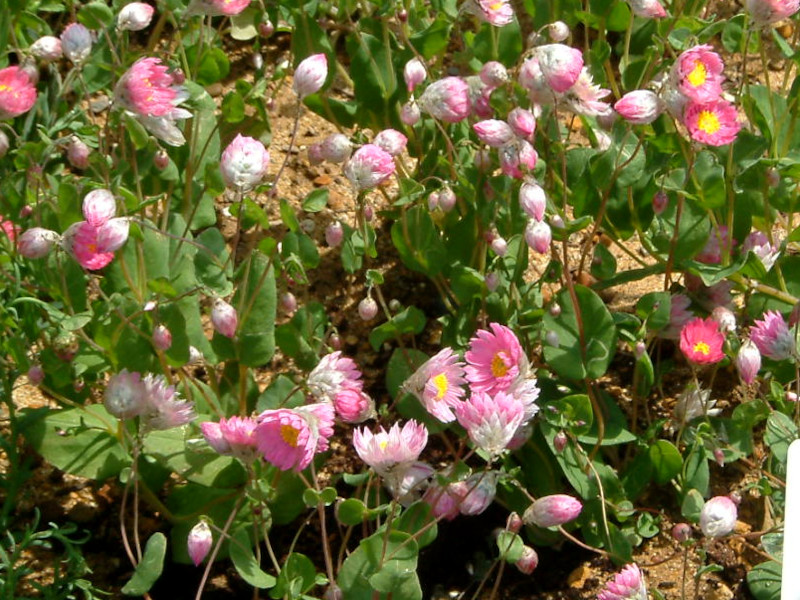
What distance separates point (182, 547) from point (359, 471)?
36 centimetres

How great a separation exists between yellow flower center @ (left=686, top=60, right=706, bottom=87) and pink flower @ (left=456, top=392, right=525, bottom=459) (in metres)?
0.60

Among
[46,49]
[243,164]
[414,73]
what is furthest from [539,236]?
[46,49]

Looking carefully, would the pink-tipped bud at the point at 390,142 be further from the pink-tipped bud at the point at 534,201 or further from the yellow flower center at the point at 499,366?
the yellow flower center at the point at 499,366

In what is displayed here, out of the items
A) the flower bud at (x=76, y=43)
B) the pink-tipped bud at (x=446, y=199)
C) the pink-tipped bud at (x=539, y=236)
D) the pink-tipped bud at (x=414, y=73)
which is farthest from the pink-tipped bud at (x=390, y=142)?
the flower bud at (x=76, y=43)

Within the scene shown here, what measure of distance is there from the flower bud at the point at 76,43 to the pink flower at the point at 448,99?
1.90 feet

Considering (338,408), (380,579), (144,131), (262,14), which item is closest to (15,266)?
(144,131)

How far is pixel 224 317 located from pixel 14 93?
1.67 ft

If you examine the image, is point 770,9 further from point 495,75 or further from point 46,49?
point 46,49

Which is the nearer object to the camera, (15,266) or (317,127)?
(15,266)

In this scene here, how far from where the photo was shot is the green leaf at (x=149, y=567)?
5.88 feet

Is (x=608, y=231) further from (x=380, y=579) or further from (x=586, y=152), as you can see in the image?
(x=380, y=579)

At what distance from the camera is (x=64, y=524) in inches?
82.2

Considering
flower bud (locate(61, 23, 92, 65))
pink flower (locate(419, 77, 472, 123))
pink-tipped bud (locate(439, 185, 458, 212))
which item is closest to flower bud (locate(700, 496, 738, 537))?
pink-tipped bud (locate(439, 185, 458, 212))

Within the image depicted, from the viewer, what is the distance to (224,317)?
1.86 meters
